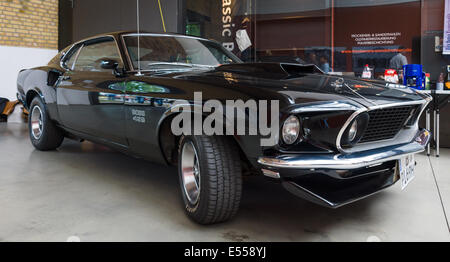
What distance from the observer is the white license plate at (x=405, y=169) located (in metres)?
2.16

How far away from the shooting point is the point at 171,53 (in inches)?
120

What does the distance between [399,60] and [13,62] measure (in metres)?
6.57

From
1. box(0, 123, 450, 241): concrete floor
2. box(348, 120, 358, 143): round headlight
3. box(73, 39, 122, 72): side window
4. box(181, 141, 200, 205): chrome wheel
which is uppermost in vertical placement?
box(73, 39, 122, 72): side window

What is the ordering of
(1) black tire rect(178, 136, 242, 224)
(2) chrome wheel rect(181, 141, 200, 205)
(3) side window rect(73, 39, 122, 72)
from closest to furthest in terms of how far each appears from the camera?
(1) black tire rect(178, 136, 242, 224), (2) chrome wheel rect(181, 141, 200, 205), (3) side window rect(73, 39, 122, 72)

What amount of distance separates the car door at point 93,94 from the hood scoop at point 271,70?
2.72 ft

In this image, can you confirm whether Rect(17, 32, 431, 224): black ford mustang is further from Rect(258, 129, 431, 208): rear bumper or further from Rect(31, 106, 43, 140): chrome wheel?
Rect(31, 106, 43, 140): chrome wheel

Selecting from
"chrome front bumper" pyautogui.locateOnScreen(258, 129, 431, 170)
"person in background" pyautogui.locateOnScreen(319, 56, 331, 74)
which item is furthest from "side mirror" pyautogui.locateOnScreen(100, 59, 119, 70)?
"person in background" pyautogui.locateOnScreen(319, 56, 331, 74)

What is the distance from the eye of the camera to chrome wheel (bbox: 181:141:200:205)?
2.28m

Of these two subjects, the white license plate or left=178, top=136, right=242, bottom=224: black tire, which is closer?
left=178, top=136, right=242, bottom=224: black tire

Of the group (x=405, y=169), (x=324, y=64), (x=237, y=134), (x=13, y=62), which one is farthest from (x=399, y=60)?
(x=13, y=62)

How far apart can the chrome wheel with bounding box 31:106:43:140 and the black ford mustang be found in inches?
44.0

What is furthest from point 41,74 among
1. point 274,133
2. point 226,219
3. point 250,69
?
point 274,133

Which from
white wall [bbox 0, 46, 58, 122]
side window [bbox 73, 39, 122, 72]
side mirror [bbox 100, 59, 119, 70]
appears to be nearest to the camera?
side mirror [bbox 100, 59, 119, 70]
